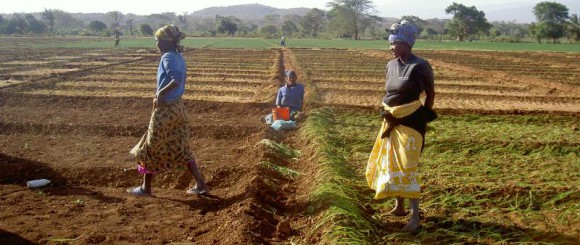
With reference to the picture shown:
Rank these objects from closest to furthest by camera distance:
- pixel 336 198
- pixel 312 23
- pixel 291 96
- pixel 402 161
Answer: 1. pixel 402 161
2. pixel 336 198
3. pixel 291 96
4. pixel 312 23

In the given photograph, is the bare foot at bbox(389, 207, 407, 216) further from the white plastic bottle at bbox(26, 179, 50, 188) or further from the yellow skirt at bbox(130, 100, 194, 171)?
the white plastic bottle at bbox(26, 179, 50, 188)

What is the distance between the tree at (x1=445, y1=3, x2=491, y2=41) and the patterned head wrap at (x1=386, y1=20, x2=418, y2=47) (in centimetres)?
6226

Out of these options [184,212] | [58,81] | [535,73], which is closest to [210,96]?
[58,81]

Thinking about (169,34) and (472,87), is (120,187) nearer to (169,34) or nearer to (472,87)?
(169,34)

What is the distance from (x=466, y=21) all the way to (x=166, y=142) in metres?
63.9

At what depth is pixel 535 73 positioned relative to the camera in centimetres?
1811

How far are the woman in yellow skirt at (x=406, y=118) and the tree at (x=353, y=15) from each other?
73.3 m

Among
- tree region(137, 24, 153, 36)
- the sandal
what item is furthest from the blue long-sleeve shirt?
tree region(137, 24, 153, 36)

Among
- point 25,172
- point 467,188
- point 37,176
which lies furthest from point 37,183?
point 467,188

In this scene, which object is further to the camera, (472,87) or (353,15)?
(353,15)

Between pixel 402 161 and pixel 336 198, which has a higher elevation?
pixel 402 161

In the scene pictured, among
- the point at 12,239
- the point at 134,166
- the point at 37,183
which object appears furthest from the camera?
the point at 134,166

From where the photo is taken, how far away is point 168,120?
176 inches

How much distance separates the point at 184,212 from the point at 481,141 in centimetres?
427
